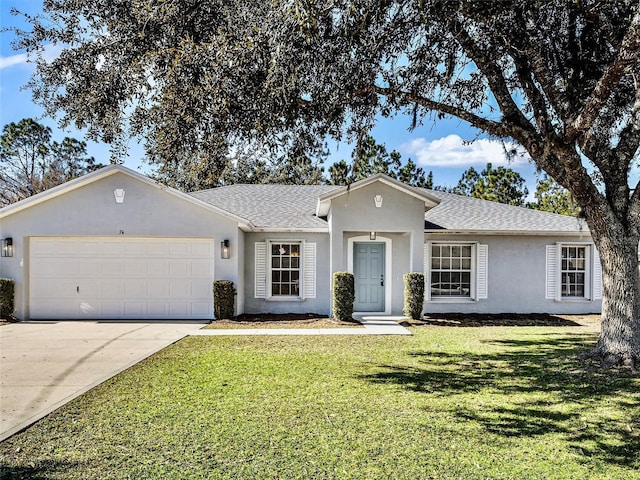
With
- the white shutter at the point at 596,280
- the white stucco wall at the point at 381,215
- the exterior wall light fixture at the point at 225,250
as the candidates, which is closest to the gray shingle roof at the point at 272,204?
the white stucco wall at the point at 381,215

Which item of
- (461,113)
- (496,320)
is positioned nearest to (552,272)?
(496,320)

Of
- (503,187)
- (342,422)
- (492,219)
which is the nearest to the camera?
(342,422)

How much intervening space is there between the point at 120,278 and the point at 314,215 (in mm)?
6203

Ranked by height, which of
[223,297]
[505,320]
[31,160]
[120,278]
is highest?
[31,160]

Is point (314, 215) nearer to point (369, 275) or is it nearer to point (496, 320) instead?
point (369, 275)

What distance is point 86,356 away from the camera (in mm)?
8406

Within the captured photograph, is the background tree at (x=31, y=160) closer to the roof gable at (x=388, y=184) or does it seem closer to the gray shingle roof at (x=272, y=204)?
the gray shingle roof at (x=272, y=204)

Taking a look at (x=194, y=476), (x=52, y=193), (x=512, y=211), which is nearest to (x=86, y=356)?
(x=194, y=476)

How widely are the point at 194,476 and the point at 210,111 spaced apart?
16.5ft

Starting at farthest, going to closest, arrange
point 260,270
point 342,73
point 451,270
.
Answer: point 451,270 < point 260,270 < point 342,73

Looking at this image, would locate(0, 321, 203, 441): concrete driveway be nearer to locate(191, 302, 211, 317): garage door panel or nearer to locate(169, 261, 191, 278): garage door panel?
locate(191, 302, 211, 317): garage door panel

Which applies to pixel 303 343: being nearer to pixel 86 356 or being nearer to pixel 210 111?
pixel 86 356

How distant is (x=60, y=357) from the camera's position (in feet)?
27.2

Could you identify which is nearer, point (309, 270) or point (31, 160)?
point (309, 270)
